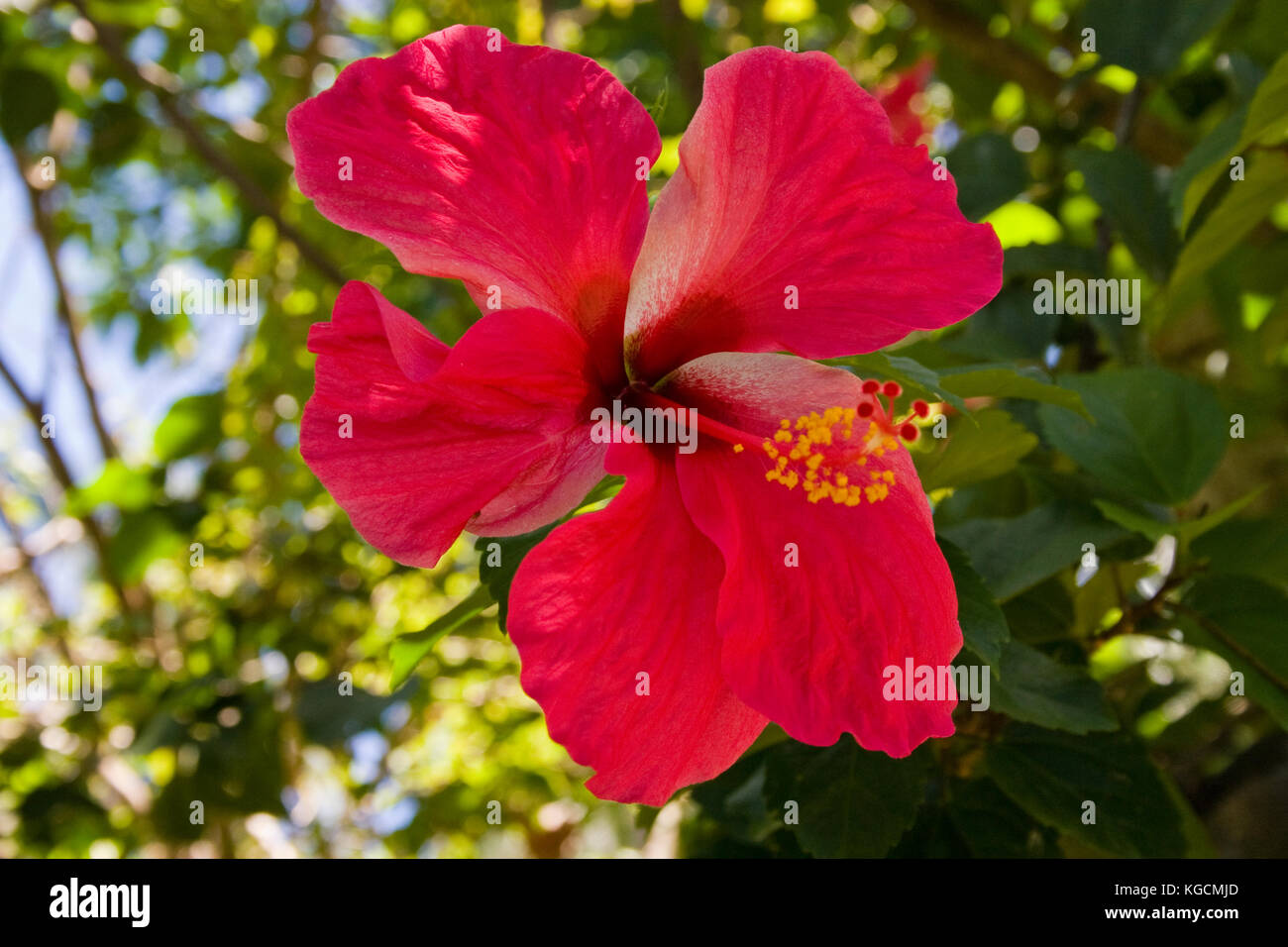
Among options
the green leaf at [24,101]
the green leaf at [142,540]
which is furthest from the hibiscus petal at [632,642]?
the green leaf at [24,101]

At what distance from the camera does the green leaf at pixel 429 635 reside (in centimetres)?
73

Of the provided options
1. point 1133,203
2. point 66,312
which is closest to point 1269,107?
point 1133,203

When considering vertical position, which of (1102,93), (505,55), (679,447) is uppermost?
(1102,93)

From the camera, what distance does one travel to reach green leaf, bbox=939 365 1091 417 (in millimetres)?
705

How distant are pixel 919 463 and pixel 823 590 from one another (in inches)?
8.9

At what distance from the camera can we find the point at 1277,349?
170cm

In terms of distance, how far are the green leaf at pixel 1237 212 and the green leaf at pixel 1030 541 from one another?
34cm

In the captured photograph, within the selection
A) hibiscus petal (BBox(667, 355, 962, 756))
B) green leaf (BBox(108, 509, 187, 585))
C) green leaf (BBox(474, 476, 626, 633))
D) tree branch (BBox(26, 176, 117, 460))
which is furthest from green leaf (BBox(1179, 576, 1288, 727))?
tree branch (BBox(26, 176, 117, 460))

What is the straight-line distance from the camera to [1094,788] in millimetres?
955

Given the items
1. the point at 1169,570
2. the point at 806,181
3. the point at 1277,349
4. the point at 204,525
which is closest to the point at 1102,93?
the point at 1277,349

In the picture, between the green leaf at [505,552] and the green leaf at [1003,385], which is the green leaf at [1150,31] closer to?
the green leaf at [1003,385]

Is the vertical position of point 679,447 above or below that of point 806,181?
below
